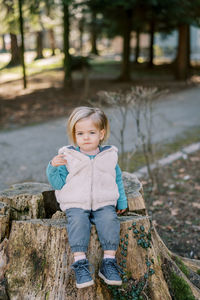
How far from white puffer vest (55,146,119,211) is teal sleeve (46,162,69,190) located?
45 millimetres

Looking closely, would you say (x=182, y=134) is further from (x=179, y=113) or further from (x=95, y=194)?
(x=95, y=194)

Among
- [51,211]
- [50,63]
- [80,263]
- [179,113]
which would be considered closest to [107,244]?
[80,263]

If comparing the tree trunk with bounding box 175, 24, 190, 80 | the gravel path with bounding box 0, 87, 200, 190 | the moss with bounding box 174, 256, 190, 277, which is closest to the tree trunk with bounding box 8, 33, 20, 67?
the tree trunk with bounding box 175, 24, 190, 80

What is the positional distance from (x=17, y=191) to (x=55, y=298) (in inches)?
38.2

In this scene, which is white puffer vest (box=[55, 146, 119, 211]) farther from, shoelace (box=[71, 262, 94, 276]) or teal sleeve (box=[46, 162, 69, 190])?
shoelace (box=[71, 262, 94, 276])

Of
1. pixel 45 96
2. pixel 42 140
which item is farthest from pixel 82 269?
pixel 45 96

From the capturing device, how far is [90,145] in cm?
242

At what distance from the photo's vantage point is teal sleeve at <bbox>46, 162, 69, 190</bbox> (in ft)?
7.86

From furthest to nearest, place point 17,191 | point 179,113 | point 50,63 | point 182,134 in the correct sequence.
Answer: point 50,63
point 179,113
point 182,134
point 17,191

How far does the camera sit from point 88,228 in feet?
7.29

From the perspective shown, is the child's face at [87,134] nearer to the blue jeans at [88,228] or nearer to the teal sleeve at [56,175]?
the teal sleeve at [56,175]

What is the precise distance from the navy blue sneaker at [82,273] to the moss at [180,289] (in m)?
0.72

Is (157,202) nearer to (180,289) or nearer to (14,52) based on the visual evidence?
(180,289)

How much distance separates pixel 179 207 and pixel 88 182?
2473mm
